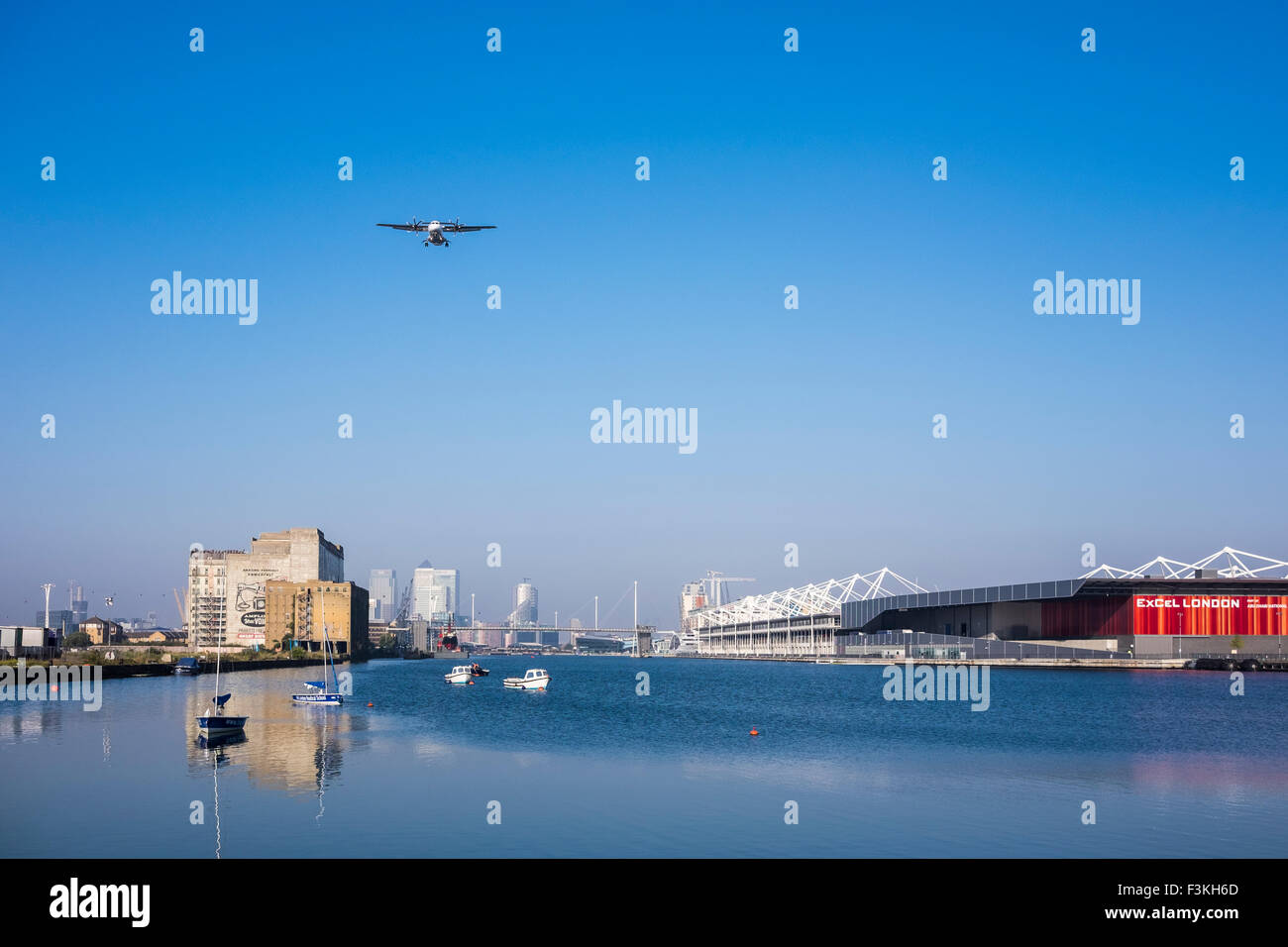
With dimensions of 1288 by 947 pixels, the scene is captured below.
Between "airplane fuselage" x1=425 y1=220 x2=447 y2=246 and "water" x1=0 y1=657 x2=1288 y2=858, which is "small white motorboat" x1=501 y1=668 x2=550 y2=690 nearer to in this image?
"water" x1=0 y1=657 x2=1288 y2=858

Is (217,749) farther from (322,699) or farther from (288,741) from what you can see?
(322,699)

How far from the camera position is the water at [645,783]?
3297 cm

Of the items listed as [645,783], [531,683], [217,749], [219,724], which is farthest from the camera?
[531,683]

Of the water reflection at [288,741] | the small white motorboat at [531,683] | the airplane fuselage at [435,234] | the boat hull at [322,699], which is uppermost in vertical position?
the airplane fuselage at [435,234]

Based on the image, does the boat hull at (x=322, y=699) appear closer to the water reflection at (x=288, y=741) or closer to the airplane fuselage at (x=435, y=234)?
the water reflection at (x=288, y=741)

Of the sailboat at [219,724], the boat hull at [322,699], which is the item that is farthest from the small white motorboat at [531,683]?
the sailboat at [219,724]

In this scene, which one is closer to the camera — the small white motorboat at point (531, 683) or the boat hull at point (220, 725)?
the boat hull at point (220, 725)

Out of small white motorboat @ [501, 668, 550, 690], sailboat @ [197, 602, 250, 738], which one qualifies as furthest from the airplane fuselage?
small white motorboat @ [501, 668, 550, 690]

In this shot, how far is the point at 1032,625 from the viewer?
169 m

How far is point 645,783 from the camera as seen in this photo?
45.2 metres

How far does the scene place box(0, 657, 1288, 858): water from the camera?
108 feet

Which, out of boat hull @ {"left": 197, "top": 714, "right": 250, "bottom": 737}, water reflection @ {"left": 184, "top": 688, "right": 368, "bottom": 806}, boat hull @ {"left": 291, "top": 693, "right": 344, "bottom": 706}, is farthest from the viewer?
boat hull @ {"left": 291, "top": 693, "right": 344, "bottom": 706}

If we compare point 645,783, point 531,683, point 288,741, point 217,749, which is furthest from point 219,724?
point 531,683
